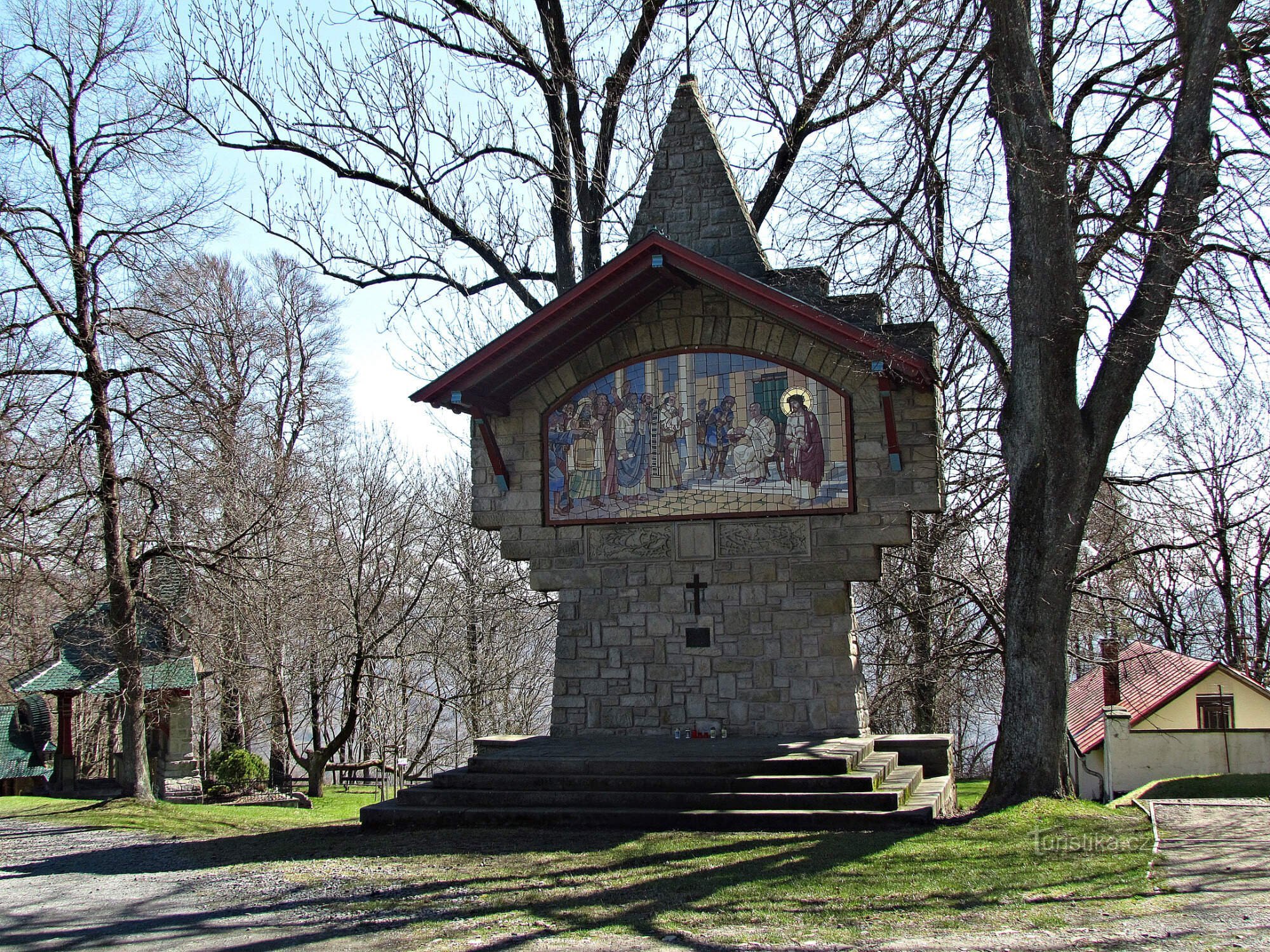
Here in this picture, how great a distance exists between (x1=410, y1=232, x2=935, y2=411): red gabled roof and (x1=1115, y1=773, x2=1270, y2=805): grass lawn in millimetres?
5213

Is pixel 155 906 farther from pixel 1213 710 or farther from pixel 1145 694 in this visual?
pixel 1213 710

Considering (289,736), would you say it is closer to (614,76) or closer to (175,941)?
(614,76)

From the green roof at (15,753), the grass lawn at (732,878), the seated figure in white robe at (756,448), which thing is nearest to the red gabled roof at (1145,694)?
the seated figure in white robe at (756,448)

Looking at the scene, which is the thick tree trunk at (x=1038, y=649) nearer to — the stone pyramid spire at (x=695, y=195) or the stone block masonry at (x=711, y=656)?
the stone block masonry at (x=711, y=656)

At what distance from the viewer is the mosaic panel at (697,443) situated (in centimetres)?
1195

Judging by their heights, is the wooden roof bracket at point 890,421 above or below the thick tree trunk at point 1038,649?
above

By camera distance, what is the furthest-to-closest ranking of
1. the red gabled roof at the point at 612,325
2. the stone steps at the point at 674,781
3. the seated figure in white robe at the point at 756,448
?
the seated figure in white robe at the point at 756,448 → the red gabled roof at the point at 612,325 → the stone steps at the point at 674,781

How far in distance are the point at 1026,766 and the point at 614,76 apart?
11732mm

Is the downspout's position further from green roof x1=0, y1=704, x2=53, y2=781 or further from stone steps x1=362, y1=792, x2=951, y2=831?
green roof x1=0, y1=704, x2=53, y2=781

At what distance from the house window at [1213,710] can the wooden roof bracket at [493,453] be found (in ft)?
58.9

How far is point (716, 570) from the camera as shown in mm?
12328

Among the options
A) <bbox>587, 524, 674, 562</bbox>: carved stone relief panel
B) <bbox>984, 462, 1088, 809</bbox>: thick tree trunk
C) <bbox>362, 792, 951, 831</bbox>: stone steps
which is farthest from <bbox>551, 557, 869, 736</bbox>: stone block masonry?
<bbox>984, 462, 1088, 809</bbox>: thick tree trunk

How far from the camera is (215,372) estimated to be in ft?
77.9

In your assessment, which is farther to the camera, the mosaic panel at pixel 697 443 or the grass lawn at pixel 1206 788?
the mosaic panel at pixel 697 443
